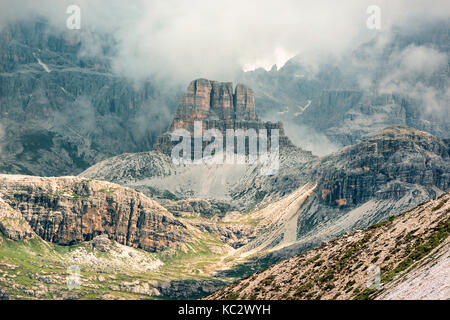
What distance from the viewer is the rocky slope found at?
87500 mm

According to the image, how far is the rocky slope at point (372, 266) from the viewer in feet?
287

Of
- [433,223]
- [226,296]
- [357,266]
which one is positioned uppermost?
[433,223]

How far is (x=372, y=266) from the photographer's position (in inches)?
4070

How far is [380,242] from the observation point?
112 m
